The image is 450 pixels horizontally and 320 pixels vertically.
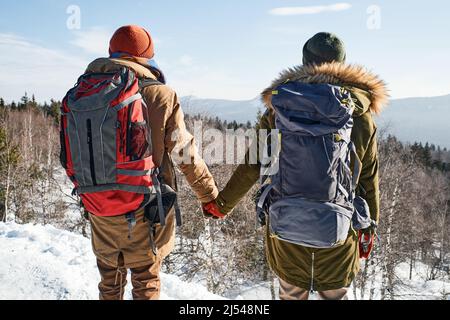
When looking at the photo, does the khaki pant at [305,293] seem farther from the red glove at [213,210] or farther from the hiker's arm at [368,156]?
the red glove at [213,210]

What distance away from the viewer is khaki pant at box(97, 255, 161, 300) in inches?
90.4

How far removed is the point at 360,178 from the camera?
7.18 feet

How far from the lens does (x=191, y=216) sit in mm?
16172

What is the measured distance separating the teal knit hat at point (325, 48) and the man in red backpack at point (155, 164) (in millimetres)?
965

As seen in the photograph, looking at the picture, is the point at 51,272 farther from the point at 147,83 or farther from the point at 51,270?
the point at 147,83

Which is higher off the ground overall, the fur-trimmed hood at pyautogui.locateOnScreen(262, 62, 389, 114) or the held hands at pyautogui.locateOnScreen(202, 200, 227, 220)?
the fur-trimmed hood at pyautogui.locateOnScreen(262, 62, 389, 114)

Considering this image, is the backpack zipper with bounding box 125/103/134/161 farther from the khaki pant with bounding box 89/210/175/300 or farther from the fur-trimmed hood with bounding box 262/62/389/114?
the fur-trimmed hood with bounding box 262/62/389/114

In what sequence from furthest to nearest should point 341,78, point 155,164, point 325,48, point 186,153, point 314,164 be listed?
point 186,153
point 155,164
point 325,48
point 341,78
point 314,164

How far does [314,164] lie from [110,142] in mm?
1237

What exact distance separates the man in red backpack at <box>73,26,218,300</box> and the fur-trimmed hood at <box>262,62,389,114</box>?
66 cm

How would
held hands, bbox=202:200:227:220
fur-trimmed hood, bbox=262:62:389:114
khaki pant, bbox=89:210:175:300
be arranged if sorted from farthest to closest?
1. held hands, bbox=202:200:227:220
2. khaki pant, bbox=89:210:175:300
3. fur-trimmed hood, bbox=262:62:389:114

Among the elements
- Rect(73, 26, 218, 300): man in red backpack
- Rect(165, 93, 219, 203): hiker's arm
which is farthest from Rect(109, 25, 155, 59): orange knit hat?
Rect(165, 93, 219, 203): hiker's arm

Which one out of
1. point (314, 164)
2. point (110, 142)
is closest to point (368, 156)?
point (314, 164)

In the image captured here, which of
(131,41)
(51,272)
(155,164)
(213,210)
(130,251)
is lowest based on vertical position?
(51,272)
